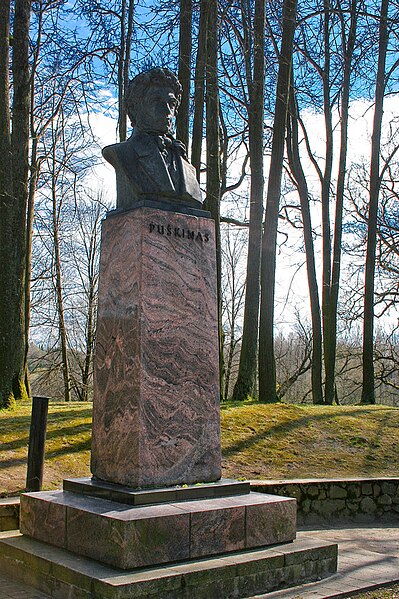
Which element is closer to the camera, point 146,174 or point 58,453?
point 146,174

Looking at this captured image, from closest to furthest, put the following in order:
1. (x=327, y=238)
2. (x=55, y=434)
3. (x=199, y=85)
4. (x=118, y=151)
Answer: (x=118, y=151)
(x=55, y=434)
(x=199, y=85)
(x=327, y=238)

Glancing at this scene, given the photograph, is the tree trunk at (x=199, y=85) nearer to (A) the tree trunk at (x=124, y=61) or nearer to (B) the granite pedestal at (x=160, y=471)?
(A) the tree trunk at (x=124, y=61)

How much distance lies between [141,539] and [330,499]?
169 inches

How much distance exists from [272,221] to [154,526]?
9.57m

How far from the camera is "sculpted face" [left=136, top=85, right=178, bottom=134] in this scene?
616cm

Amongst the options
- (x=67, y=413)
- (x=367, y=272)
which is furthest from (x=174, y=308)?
(x=367, y=272)

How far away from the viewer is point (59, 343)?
2709 centimetres

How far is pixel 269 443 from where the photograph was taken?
403 inches

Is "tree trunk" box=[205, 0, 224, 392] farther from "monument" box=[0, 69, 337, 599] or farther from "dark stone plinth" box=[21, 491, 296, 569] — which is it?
"dark stone plinth" box=[21, 491, 296, 569]

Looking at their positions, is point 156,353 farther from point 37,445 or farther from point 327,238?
point 327,238

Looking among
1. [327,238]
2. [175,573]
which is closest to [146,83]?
[175,573]

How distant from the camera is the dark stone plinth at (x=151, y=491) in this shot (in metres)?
5.22

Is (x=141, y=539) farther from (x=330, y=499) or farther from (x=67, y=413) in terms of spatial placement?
(x=67, y=413)

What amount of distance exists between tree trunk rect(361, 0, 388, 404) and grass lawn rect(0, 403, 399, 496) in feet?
9.76
